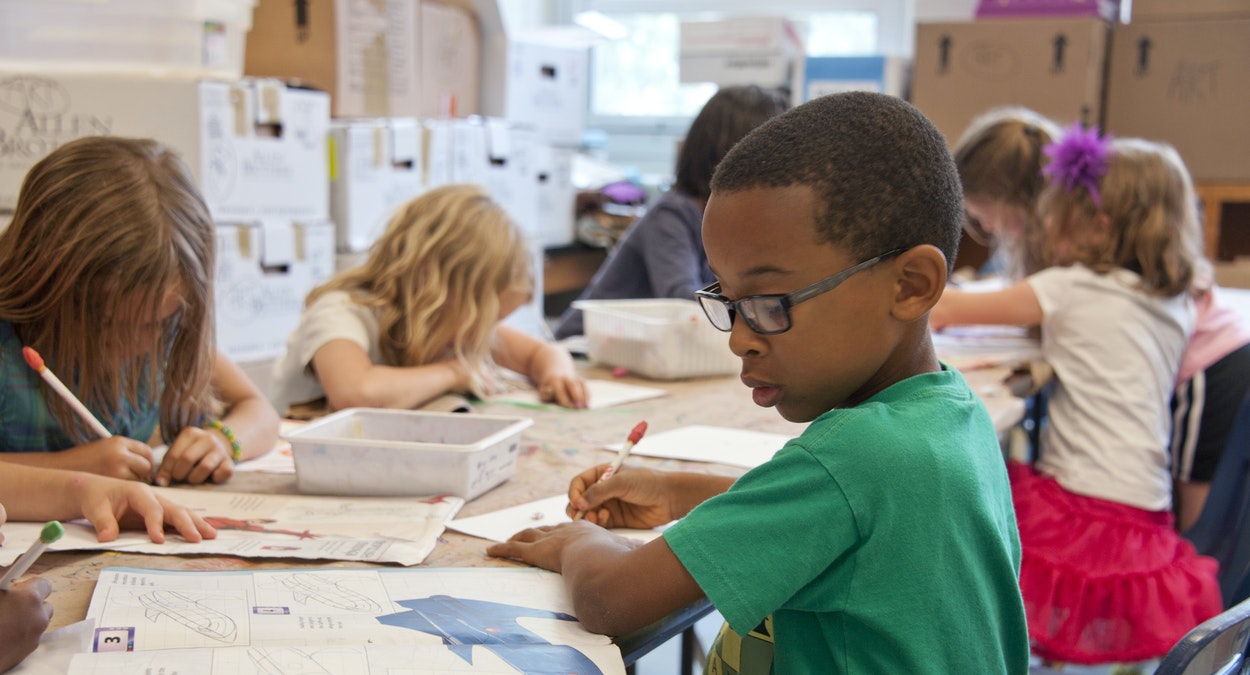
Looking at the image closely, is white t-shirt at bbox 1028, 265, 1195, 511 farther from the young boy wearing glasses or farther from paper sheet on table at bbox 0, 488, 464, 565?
paper sheet on table at bbox 0, 488, 464, 565

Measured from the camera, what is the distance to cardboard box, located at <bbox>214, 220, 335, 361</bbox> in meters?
2.51

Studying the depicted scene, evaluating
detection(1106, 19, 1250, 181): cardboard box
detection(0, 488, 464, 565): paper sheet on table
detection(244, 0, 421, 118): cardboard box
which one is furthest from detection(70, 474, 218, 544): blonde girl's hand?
detection(1106, 19, 1250, 181): cardboard box

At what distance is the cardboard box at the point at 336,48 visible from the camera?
3008 millimetres

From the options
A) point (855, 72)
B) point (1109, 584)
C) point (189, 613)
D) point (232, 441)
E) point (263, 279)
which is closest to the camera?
point (189, 613)

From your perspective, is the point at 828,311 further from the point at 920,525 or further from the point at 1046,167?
the point at 1046,167

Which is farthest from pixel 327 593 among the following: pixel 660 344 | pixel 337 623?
pixel 660 344

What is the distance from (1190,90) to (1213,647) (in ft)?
10.5

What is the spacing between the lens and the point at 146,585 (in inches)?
34.4

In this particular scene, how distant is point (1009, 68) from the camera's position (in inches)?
139

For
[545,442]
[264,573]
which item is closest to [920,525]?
[264,573]

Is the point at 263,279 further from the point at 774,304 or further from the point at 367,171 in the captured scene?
the point at 774,304

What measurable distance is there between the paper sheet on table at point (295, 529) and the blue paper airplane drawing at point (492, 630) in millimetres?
113

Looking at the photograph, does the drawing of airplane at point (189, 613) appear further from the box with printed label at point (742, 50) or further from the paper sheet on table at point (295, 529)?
the box with printed label at point (742, 50)

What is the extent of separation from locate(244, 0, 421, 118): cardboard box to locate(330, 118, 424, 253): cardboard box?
0.13 metres
